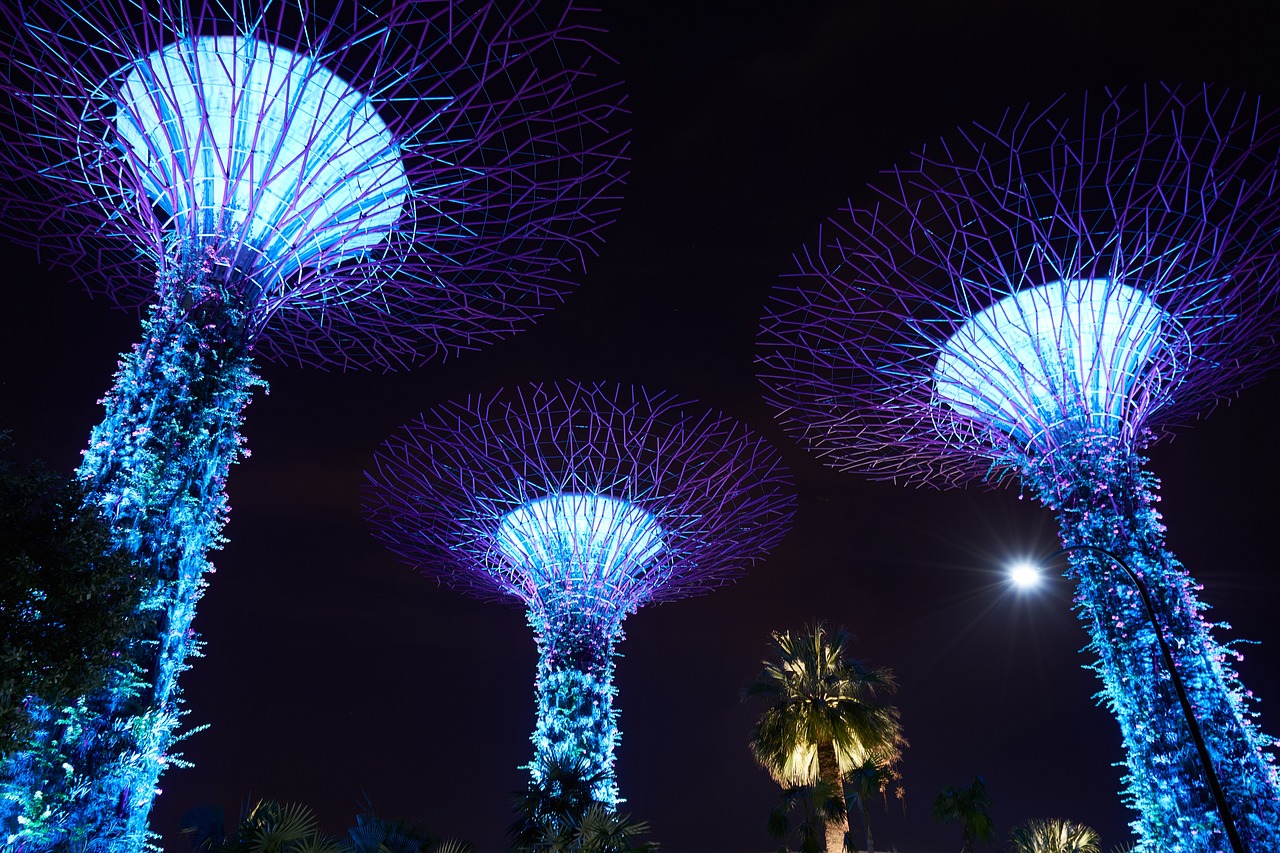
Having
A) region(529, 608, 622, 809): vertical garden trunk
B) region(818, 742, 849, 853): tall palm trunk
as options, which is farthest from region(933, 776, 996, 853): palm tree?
region(529, 608, 622, 809): vertical garden trunk

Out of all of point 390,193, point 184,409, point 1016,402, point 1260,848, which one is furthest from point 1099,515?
point 184,409

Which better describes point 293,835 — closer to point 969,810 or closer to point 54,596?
point 54,596

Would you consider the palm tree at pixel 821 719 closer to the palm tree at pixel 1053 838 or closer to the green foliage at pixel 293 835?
the palm tree at pixel 1053 838

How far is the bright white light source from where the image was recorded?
1344cm

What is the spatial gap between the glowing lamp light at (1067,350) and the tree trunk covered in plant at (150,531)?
48.0 ft

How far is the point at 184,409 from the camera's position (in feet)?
38.5

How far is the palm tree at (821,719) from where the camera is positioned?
2088 centimetres

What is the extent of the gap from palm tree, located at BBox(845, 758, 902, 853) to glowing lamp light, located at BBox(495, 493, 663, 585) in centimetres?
871

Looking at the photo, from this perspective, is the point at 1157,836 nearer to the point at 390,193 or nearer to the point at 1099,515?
the point at 1099,515

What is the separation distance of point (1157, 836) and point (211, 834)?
50.9ft

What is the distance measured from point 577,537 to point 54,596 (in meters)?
17.0

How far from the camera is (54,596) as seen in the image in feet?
29.2

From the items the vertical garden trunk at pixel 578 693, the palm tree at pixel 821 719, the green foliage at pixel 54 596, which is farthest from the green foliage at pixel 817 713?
the green foliage at pixel 54 596

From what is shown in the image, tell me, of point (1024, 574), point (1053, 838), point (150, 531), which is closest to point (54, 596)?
point (150, 531)
